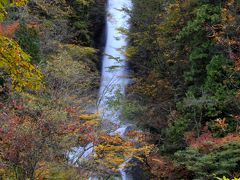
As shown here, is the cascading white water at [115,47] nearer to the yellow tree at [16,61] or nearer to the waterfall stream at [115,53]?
the waterfall stream at [115,53]

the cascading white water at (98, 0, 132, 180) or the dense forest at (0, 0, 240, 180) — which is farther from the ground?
the dense forest at (0, 0, 240, 180)

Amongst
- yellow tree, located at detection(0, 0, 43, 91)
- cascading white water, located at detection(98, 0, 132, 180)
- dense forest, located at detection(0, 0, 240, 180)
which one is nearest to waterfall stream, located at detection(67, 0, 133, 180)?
cascading white water, located at detection(98, 0, 132, 180)

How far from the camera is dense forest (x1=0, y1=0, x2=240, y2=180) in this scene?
787 centimetres

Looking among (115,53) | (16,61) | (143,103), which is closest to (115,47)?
(115,53)

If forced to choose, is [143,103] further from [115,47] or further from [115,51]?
[115,47]

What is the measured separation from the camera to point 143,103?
17.8 metres

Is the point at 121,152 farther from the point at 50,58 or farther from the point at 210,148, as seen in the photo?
the point at 50,58

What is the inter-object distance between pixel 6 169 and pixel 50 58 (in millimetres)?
10630

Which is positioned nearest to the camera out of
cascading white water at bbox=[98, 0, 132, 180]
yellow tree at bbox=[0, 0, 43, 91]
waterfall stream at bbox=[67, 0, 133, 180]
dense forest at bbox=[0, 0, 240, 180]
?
yellow tree at bbox=[0, 0, 43, 91]

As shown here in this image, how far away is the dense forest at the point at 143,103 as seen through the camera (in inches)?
310

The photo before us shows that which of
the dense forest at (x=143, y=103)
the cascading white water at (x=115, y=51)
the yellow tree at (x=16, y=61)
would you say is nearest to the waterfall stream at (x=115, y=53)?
the cascading white water at (x=115, y=51)

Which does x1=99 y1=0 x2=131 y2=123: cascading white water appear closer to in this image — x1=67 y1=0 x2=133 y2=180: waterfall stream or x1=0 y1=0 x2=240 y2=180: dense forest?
x1=67 y1=0 x2=133 y2=180: waterfall stream

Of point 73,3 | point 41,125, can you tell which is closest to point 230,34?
point 41,125

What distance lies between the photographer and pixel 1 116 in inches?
361
